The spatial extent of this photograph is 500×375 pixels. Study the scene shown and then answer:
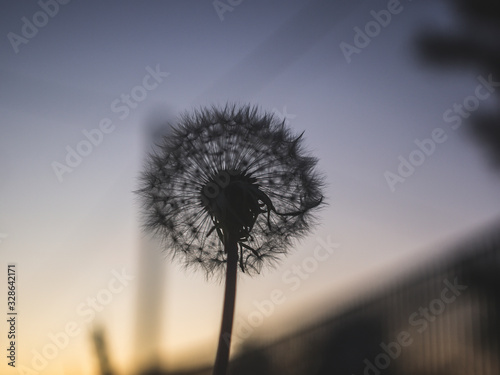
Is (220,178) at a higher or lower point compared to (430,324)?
higher

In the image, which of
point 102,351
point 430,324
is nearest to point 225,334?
point 102,351

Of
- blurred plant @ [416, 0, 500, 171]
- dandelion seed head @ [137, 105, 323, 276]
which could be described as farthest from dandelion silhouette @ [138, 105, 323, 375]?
blurred plant @ [416, 0, 500, 171]

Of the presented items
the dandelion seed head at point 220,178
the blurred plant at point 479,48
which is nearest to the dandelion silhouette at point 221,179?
the dandelion seed head at point 220,178

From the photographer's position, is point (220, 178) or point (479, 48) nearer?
point (479, 48)

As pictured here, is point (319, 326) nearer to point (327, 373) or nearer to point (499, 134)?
point (327, 373)

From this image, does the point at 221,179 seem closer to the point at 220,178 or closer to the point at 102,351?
the point at 220,178

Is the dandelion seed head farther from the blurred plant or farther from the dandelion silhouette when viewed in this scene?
the blurred plant

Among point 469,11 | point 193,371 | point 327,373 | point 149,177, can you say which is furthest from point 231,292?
point 193,371

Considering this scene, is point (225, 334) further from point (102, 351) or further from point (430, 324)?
point (430, 324)

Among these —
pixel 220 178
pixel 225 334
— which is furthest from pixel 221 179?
pixel 225 334
